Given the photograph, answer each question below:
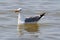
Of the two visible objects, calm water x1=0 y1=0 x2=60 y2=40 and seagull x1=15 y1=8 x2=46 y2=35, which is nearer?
calm water x1=0 y1=0 x2=60 y2=40

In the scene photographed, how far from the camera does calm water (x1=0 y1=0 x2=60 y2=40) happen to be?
11.1 metres

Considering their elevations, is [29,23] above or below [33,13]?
below

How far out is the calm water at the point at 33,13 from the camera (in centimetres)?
1112

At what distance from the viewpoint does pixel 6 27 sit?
482 inches

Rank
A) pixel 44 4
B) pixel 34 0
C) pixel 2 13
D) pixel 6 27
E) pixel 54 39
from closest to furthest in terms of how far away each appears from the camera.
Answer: pixel 54 39
pixel 6 27
pixel 2 13
pixel 44 4
pixel 34 0

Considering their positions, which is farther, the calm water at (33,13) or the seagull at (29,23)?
the seagull at (29,23)

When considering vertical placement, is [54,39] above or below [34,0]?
below

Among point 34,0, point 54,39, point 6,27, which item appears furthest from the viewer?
point 34,0

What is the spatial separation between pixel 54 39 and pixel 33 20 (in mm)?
2277

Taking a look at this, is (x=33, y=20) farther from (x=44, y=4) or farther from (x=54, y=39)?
(x=44, y=4)

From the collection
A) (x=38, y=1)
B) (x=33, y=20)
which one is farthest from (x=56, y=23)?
(x=38, y=1)

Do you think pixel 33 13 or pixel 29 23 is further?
pixel 33 13

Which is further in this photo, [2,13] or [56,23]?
[2,13]

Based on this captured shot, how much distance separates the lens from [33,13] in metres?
14.7
